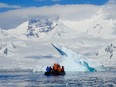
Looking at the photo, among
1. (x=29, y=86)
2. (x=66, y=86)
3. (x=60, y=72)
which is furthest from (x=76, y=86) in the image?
(x=60, y=72)

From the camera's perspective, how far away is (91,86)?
4904 inches

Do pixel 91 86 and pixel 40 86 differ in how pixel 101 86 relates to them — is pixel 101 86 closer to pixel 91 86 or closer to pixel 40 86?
pixel 91 86

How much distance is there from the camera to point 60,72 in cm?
19962

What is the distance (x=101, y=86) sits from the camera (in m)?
125

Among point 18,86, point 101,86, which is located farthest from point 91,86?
point 18,86

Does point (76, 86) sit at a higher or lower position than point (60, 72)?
lower

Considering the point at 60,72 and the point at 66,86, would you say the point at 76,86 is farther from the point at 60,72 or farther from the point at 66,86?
the point at 60,72

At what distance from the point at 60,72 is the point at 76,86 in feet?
238

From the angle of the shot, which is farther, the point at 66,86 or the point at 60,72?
the point at 60,72

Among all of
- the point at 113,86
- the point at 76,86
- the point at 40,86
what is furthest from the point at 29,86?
the point at 113,86

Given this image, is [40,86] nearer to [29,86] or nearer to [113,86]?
[29,86]

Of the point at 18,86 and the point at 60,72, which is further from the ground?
the point at 60,72

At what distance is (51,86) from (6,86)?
1220 centimetres

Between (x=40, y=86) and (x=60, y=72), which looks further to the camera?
(x=60, y=72)
